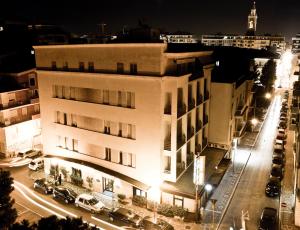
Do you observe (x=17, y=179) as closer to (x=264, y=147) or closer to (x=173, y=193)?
(x=173, y=193)

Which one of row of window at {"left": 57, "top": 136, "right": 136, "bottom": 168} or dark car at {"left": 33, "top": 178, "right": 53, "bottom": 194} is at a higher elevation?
row of window at {"left": 57, "top": 136, "right": 136, "bottom": 168}

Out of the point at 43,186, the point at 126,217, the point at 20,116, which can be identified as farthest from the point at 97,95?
the point at 20,116

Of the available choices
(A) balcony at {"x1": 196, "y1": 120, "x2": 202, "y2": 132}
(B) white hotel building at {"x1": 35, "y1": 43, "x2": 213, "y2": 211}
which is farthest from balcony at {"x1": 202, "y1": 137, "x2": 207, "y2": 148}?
(A) balcony at {"x1": 196, "y1": 120, "x2": 202, "y2": 132}

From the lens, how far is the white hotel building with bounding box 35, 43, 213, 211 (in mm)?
34719

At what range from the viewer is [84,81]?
39.2 meters

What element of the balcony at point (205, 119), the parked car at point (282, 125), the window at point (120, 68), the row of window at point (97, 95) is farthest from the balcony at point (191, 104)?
the parked car at point (282, 125)

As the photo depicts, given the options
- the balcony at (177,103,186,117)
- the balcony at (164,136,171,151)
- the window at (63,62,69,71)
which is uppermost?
the window at (63,62,69,71)

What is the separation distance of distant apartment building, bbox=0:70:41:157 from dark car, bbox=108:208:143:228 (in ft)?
83.0

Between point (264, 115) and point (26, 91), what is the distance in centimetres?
5141

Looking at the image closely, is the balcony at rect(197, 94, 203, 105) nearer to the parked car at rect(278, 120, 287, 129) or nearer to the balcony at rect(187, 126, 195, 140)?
the balcony at rect(187, 126, 195, 140)

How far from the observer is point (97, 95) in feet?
127

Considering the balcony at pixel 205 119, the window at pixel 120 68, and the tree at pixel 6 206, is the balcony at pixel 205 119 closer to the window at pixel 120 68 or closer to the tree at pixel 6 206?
the window at pixel 120 68

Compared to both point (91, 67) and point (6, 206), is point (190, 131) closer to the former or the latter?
point (91, 67)

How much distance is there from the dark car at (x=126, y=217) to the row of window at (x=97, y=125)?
8.39 meters
